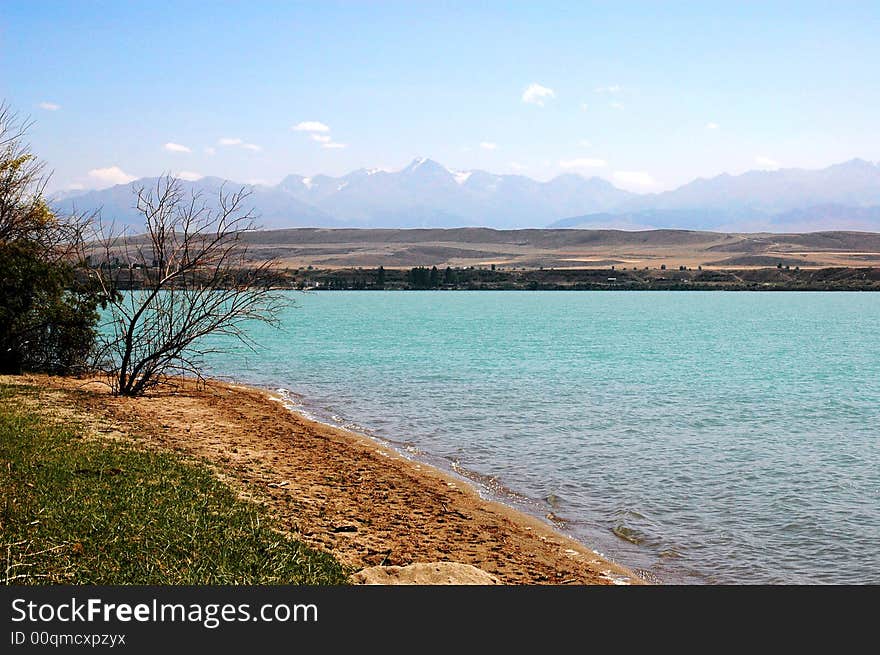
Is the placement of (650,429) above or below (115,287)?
below

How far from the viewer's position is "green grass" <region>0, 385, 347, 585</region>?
685cm

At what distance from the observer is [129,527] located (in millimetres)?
8016

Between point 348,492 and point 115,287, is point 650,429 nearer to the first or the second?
point 348,492

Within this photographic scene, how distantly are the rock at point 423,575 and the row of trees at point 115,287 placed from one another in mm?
12061

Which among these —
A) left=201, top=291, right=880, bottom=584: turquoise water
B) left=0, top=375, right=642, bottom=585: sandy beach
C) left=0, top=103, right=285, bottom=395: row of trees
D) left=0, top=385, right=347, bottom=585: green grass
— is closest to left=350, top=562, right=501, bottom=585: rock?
left=0, top=375, right=642, bottom=585: sandy beach

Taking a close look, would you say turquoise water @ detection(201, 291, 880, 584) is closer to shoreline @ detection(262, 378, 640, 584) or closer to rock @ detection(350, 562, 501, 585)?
shoreline @ detection(262, 378, 640, 584)

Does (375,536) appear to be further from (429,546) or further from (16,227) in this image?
(16,227)

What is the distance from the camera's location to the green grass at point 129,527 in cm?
685

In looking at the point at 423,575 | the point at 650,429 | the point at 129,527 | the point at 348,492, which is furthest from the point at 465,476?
the point at 129,527

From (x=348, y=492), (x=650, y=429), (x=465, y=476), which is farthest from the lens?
(x=650, y=429)

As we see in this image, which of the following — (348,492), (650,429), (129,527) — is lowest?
(650,429)

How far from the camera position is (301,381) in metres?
29.0

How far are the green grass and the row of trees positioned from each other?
28.1ft

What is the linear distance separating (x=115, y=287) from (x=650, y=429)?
13.8 metres
